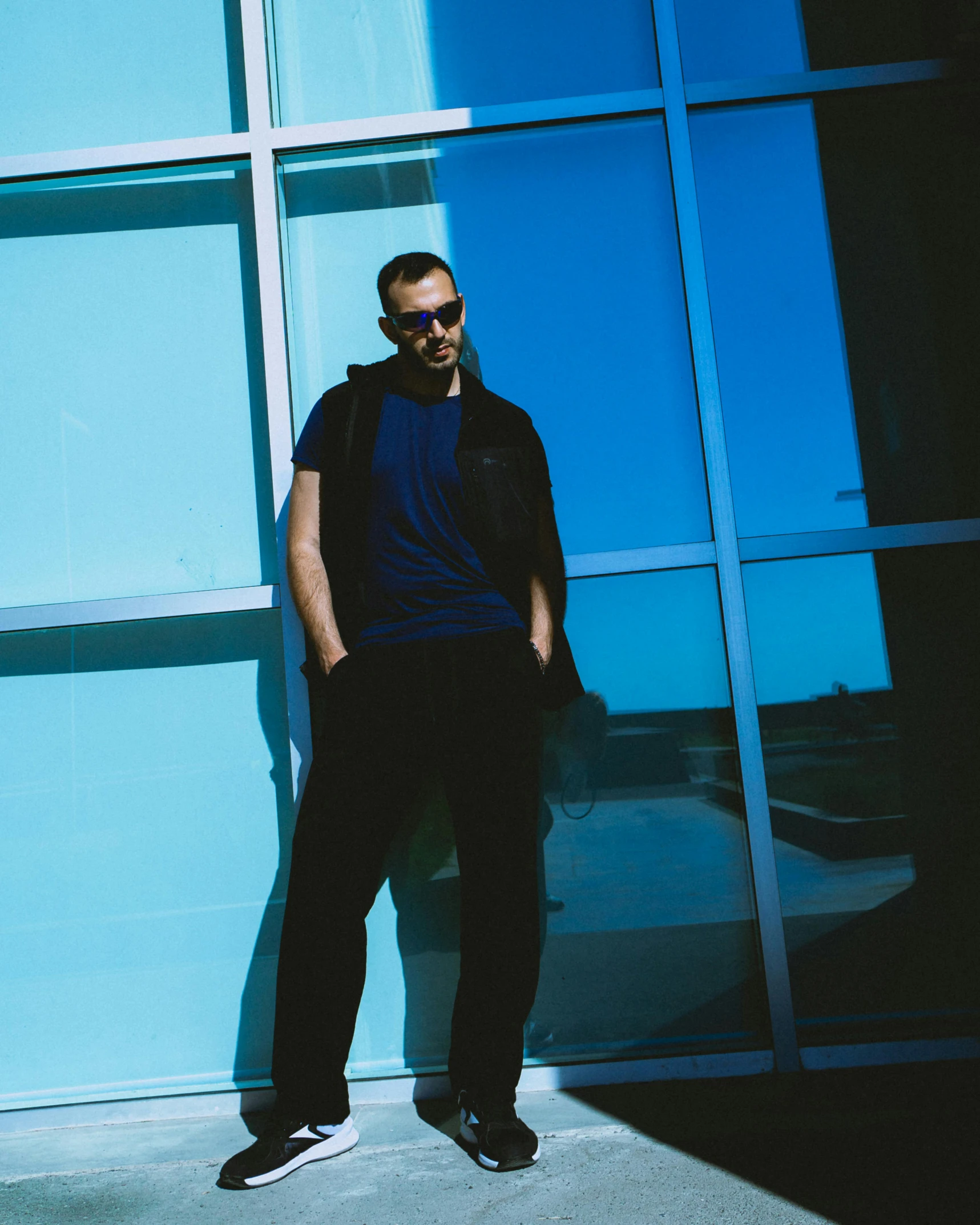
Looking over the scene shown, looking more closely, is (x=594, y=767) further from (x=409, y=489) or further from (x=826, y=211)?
(x=826, y=211)

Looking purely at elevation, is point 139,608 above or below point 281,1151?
above

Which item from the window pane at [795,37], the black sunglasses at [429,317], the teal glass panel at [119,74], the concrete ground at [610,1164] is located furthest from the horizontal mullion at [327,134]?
the concrete ground at [610,1164]

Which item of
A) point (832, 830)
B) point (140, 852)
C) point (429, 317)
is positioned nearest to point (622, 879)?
point (832, 830)

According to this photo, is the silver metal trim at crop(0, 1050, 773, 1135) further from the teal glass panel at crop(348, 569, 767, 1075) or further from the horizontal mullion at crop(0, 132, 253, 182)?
the horizontal mullion at crop(0, 132, 253, 182)

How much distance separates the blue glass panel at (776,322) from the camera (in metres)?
2.75

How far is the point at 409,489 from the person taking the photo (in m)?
2.38

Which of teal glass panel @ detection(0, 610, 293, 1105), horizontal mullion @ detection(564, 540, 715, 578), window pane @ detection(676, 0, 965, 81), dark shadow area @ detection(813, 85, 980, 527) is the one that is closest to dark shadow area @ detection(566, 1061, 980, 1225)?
teal glass panel @ detection(0, 610, 293, 1105)

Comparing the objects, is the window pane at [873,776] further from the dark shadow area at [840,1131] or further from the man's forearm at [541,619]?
the man's forearm at [541,619]

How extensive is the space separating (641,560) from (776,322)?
0.85 metres

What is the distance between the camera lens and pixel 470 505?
7.88 ft

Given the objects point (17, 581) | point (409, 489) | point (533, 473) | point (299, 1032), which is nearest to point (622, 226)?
point (533, 473)

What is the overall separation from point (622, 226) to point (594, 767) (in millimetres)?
1662

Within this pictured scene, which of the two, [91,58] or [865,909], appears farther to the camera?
[91,58]

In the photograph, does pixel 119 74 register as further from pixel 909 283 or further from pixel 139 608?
pixel 909 283
